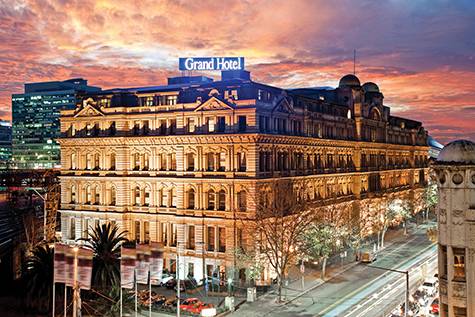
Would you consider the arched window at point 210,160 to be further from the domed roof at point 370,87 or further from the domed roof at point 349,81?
the domed roof at point 370,87

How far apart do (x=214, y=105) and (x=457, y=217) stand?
2004 inches

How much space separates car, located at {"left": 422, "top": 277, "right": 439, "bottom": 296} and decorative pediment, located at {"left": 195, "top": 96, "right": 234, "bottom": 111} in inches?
1247

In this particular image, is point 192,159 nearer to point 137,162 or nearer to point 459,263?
point 137,162

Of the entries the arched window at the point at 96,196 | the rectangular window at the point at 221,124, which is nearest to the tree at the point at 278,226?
the rectangular window at the point at 221,124

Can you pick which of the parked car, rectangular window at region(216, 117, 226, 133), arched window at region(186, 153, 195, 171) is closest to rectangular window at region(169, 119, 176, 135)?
arched window at region(186, 153, 195, 171)

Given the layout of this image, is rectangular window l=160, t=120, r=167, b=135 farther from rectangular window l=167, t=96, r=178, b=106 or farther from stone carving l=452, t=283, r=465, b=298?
stone carving l=452, t=283, r=465, b=298

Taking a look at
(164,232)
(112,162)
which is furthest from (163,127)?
(164,232)

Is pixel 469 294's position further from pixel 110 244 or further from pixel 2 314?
pixel 2 314

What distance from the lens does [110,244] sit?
6150cm

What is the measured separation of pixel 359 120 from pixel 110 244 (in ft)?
204

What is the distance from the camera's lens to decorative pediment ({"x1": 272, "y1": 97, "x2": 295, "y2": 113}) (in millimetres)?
76062

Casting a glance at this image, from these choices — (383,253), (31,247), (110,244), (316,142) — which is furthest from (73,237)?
(383,253)

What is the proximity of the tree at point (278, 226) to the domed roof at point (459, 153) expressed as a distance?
128ft

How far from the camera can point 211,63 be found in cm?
8631
